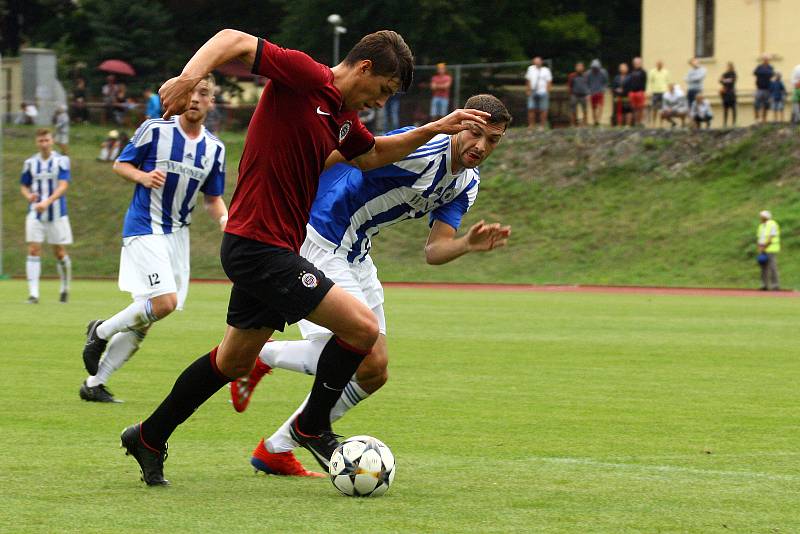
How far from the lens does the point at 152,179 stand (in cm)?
1003

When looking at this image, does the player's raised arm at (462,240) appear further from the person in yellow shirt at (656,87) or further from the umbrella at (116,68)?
the umbrella at (116,68)

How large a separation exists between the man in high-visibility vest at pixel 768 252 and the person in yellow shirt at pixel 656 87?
883 centimetres

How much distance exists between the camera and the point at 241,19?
57.6m

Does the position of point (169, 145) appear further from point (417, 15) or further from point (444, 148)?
point (417, 15)

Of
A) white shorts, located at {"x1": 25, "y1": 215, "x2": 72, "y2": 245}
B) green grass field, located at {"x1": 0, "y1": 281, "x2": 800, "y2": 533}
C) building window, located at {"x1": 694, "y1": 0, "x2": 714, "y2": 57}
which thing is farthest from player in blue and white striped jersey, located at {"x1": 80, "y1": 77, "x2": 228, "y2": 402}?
building window, located at {"x1": 694, "y1": 0, "x2": 714, "y2": 57}

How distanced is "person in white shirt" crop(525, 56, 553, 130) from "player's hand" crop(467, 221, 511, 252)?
2970 centimetres

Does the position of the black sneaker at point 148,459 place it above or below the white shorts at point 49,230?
below

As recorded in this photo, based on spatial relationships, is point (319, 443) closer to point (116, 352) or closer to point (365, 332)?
point (365, 332)

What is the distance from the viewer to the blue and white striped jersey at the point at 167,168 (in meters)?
10.2

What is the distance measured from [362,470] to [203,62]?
6.35 ft

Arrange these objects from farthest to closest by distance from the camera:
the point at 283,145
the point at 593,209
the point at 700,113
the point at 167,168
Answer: the point at 700,113
the point at 593,209
the point at 167,168
the point at 283,145

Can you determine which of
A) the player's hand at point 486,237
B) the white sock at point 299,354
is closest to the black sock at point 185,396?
the white sock at point 299,354

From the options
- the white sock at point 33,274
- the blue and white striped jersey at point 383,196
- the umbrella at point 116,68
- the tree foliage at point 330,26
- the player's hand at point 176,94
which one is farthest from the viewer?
the tree foliage at point 330,26

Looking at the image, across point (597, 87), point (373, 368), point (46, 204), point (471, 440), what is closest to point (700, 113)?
point (597, 87)
